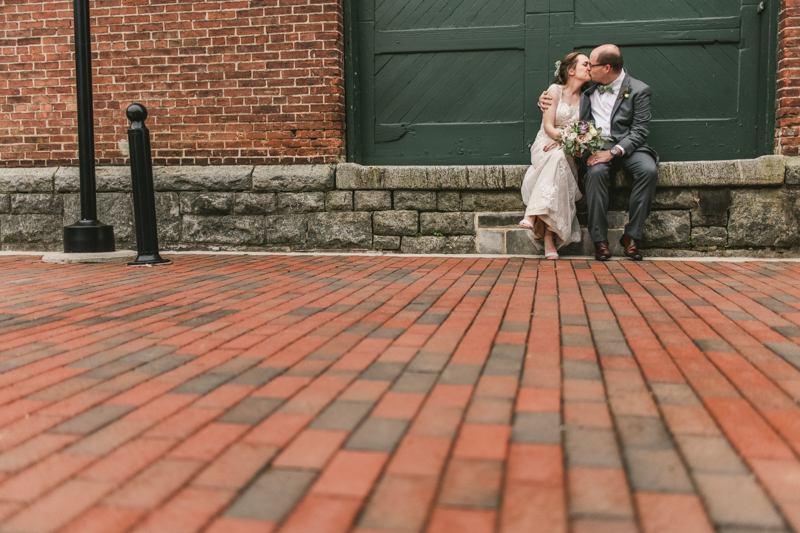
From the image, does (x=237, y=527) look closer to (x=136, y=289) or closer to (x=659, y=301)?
(x=659, y=301)

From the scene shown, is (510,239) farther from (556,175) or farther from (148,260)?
(148,260)

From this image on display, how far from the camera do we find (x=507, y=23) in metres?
6.19

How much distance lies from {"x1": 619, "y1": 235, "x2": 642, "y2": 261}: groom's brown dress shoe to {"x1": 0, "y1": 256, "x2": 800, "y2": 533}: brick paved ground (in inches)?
68.0

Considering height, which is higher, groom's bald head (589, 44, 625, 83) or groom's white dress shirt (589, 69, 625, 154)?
groom's bald head (589, 44, 625, 83)

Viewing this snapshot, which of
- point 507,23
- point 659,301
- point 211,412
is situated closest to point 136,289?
point 211,412

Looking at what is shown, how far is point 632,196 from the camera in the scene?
18.0ft

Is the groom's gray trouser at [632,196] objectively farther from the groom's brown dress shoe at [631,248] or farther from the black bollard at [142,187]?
the black bollard at [142,187]

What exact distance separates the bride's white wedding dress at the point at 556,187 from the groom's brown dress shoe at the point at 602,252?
0.74ft

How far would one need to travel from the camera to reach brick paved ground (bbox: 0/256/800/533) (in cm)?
131

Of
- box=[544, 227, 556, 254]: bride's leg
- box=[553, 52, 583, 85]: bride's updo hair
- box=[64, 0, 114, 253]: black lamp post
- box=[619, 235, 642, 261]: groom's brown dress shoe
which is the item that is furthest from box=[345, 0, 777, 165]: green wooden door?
box=[64, 0, 114, 253]: black lamp post

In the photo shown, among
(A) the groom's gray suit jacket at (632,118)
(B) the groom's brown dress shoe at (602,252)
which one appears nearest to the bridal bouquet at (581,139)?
(A) the groom's gray suit jacket at (632,118)

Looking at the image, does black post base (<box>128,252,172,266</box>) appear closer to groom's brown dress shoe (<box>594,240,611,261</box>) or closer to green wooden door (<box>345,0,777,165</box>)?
green wooden door (<box>345,0,777,165</box>)

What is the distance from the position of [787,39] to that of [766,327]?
3.81 m

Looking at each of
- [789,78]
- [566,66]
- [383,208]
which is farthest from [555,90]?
[789,78]
